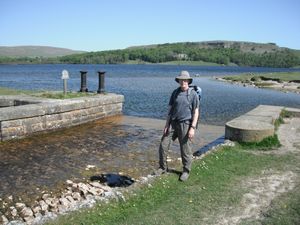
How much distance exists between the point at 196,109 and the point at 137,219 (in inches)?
111

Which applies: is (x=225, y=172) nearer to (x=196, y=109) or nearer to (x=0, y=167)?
(x=196, y=109)

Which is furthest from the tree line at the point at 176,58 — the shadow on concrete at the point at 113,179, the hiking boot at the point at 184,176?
the hiking boot at the point at 184,176

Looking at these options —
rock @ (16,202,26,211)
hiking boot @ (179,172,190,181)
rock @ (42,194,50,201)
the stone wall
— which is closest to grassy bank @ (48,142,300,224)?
hiking boot @ (179,172,190,181)

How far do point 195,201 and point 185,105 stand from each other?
6.88ft

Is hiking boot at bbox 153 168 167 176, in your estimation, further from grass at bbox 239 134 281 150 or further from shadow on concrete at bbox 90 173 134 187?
grass at bbox 239 134 281 150

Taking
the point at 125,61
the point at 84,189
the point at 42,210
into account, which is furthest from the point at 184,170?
the point at 125,61

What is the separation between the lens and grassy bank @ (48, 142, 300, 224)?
5.54 meters

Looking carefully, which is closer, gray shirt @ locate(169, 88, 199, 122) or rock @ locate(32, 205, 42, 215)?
rock @ locate(32, 205, 42, 215)

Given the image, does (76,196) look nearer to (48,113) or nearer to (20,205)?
(20,205)

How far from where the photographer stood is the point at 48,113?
13.8m

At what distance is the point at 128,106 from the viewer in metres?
23.9

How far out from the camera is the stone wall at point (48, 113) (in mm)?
12336

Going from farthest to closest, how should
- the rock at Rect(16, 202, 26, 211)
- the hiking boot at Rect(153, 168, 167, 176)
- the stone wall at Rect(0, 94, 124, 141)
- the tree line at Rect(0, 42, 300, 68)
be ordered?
the tree line at Rect(0, 42, 300, 68), the stone wall at Rect(0, 94, 124, 141), the hiking boot at Rect(153, 168, 167, 176), the rock at Rect(16, 202, 26, 211)

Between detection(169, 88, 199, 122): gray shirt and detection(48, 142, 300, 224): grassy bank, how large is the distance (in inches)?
51.7
